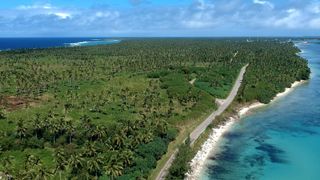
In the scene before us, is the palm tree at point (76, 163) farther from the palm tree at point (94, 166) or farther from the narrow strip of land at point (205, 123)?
the narrow strip of land at point (205, 123)

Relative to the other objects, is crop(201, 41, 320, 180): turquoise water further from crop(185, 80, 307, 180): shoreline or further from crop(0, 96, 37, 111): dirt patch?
crop(0, 96, 37, 111): dirt patch

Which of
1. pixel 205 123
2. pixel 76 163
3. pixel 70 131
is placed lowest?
pixel 205 123

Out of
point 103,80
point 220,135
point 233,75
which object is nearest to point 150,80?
point 103,80

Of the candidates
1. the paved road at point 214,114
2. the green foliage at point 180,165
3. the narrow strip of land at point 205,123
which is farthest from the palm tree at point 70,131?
the paved road at point 214,114

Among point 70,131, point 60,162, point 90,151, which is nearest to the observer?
point 60,162

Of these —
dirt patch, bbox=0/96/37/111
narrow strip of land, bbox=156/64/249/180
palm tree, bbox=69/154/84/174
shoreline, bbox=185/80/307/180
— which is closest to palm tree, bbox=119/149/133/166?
narrow strip of land, bbox=156/64/249/180

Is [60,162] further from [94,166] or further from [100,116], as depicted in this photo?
[100,116]

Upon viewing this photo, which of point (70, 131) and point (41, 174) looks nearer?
point (41, 174)

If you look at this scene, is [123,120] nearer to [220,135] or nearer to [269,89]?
[220,135]

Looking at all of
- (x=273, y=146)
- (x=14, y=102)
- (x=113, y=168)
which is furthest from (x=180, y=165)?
(x=14, y=102)
